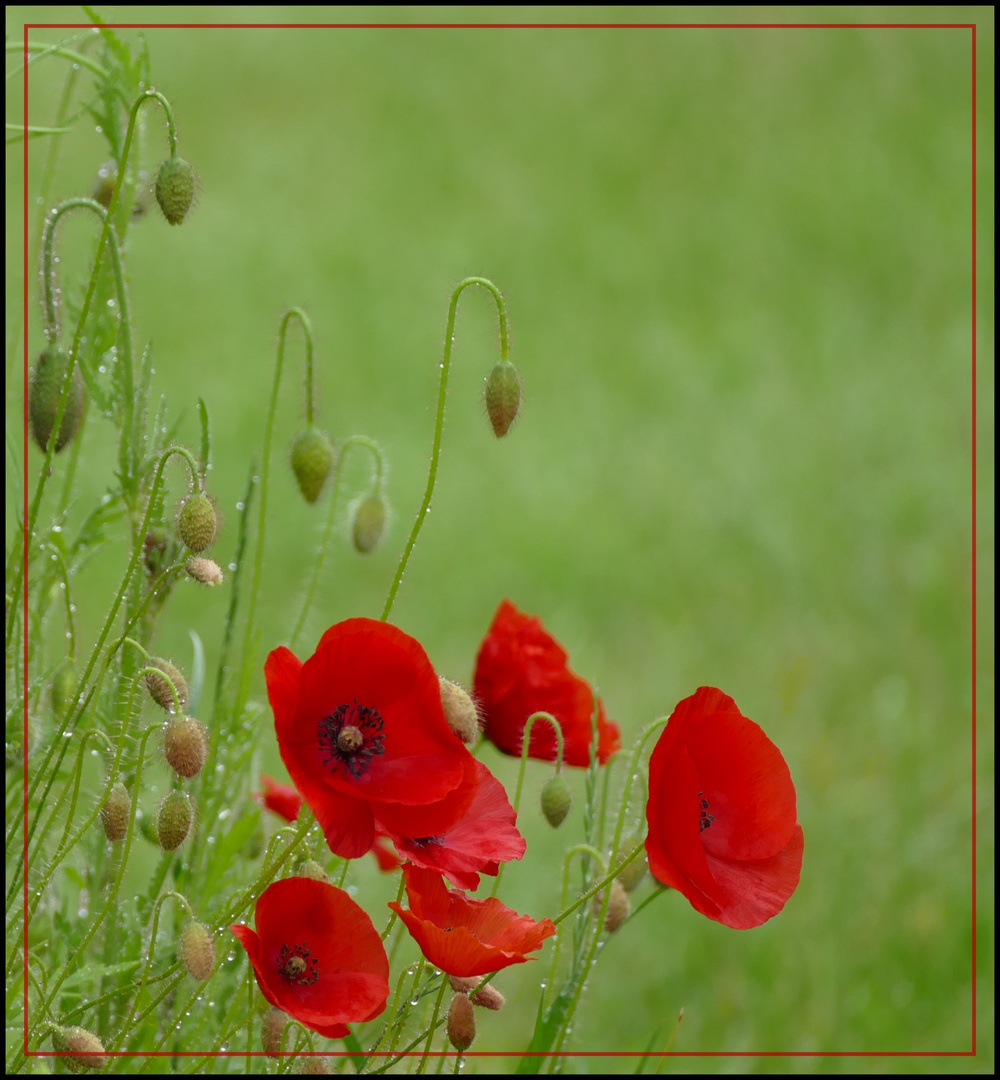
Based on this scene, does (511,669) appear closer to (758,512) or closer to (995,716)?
(995,716)

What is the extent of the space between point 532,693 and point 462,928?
0.28 metres

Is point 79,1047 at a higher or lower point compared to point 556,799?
lower

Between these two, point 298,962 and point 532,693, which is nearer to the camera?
point 298,962

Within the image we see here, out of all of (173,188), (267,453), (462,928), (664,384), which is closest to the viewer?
(462,928)

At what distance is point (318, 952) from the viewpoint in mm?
656

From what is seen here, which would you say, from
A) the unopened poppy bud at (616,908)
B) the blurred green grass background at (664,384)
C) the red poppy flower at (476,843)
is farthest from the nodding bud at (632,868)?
the blurred green grass background at (664,384)

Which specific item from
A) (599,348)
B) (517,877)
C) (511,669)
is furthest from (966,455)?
(511,669)

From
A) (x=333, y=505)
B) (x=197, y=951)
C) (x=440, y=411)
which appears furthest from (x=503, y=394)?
(x=197, y=951)

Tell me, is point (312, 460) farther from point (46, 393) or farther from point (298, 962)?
point (298, 962)

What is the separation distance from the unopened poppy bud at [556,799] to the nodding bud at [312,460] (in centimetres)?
21

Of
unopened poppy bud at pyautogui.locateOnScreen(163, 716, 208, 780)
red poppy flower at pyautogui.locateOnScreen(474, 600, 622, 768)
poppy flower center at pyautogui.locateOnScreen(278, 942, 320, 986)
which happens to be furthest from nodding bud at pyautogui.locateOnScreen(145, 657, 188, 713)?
red poppy flower at pyautogui.locateOnScreen(474, 600, 622, 768)

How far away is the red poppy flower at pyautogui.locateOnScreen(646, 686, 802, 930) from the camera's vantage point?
0.63 m

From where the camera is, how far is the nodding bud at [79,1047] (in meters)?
0.64

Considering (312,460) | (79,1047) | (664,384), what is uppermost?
(664,384)
